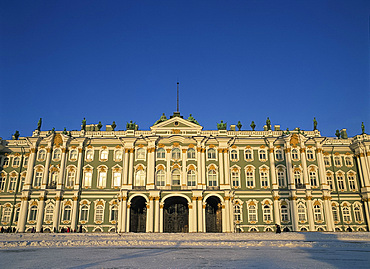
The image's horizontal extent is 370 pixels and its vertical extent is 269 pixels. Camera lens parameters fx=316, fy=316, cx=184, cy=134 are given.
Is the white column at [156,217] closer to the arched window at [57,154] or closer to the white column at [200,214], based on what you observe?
the white column at [200,214]

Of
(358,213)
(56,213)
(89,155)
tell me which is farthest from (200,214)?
(358,213)

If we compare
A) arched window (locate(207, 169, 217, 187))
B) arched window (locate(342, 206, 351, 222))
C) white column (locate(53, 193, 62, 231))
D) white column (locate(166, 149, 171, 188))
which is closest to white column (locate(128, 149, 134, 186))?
white column (locate(166, 149, 171, 188))

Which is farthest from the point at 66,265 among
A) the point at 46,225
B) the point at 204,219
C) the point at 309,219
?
the point at 309,219

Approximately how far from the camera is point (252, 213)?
45.5 meters

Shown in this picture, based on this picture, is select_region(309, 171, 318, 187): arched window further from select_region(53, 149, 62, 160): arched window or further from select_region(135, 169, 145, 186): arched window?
select_region(53, 149, 62, 160): arched window

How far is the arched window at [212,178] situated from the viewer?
46.2 meters

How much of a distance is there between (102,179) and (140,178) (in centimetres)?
594

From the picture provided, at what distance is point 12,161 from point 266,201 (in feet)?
130

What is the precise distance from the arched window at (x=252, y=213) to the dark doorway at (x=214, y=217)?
424 cm

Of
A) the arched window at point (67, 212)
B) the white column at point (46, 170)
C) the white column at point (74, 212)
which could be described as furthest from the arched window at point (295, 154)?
the white column at point (46, 170)

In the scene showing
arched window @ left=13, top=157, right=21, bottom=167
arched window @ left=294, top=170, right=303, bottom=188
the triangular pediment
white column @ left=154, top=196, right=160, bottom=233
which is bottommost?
white column @ left=154, top=196, right=160, bottom=233

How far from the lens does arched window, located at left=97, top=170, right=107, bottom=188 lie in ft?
155

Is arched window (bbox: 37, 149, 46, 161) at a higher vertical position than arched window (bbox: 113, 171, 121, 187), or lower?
higher

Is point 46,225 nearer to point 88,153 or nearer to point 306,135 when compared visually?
point 88,153
